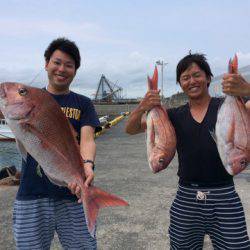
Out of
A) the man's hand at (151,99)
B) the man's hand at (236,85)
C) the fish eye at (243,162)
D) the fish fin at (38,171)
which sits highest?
the man's hand at (236,85)

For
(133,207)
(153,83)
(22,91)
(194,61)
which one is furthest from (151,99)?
(133,207)

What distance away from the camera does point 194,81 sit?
120 inches

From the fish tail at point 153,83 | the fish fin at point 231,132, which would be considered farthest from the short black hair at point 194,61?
the fish fin at point 231,132

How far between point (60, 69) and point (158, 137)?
0.91 meters

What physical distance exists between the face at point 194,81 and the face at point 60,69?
35.0 inches

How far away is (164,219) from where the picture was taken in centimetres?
548

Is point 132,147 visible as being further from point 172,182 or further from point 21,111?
point 21,111

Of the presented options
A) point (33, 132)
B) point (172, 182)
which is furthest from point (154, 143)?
point (172, 182)

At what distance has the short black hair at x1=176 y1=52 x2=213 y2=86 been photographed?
3.10m

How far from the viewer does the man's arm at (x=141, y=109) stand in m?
3.04

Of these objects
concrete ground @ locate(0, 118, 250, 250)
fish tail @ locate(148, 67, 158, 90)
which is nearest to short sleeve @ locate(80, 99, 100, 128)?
fish tail @ locate(148, 67, 158, 90)

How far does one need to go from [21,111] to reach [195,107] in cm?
136

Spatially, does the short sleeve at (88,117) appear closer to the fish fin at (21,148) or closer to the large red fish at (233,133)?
the fish fin at (21,148)

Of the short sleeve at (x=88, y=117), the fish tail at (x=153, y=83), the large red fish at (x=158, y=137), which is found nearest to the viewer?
the large red fish at (x=158, y=137)
